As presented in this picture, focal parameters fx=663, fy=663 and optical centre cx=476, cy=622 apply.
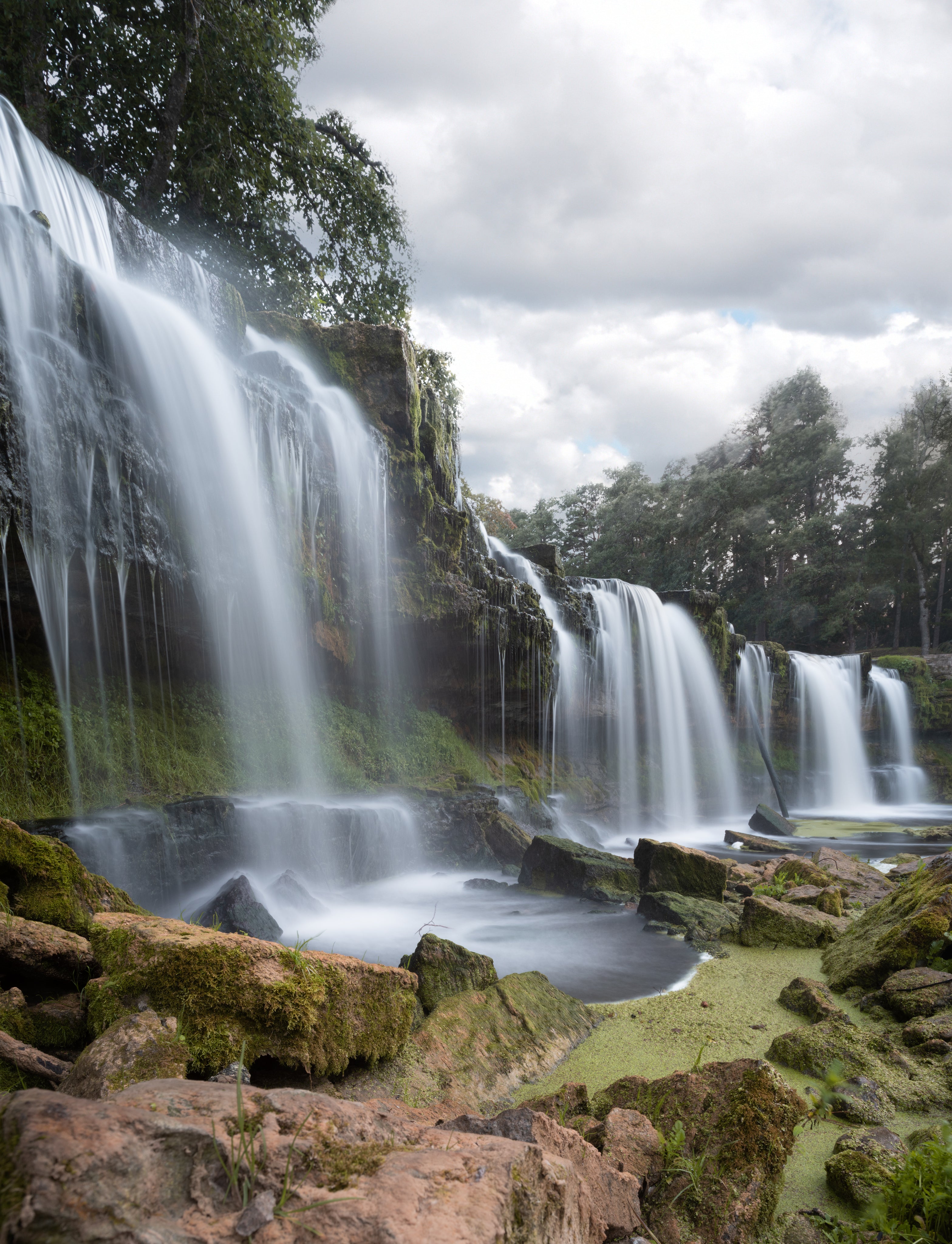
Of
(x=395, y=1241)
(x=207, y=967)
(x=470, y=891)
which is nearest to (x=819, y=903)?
(x=470, y=891)

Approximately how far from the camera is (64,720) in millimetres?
9133

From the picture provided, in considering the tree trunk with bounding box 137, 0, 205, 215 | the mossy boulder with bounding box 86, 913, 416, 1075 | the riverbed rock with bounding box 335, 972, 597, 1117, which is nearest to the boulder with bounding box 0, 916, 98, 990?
the mossy boulder with bounding box 86, 913, 416, 1075

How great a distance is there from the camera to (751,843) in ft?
46.5

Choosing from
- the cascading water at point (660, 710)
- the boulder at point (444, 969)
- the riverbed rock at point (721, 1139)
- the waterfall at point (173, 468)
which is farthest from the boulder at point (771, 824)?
the riverbed rock at point (721, 1139)

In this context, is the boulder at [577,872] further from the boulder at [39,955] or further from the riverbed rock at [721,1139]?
the boulder at [39,955]

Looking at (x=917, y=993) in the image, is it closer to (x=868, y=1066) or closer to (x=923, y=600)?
(x=868, y=1066)

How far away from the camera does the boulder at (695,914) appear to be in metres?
6.63

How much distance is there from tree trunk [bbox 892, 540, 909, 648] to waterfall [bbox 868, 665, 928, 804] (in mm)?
8986

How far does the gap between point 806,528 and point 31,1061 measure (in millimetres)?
38512

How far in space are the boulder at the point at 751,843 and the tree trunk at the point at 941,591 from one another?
24.9m

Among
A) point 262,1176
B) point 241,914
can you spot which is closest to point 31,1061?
point 262,1176

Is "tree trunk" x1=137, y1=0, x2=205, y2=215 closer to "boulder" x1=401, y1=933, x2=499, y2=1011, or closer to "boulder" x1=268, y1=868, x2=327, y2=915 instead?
"boulder" x1=268, y1=868, x2=327, y2=915

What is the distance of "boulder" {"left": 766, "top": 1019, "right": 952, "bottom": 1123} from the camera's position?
307 cm

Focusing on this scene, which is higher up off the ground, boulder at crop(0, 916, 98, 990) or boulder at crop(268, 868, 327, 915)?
boulder at crop(0, 916, 98, 990)
